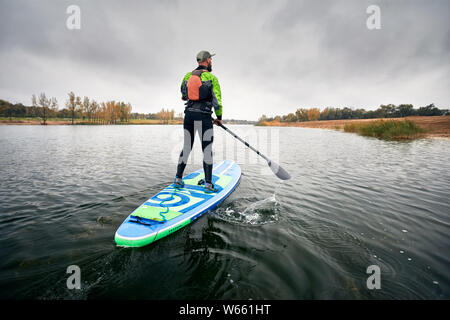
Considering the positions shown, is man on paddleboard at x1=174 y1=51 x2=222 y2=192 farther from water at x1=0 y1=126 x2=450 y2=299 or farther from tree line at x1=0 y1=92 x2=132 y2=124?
tree line at x1=0 y1=92 x2=132 y2=124

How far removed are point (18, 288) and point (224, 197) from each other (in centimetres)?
385

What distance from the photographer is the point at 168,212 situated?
3783mm

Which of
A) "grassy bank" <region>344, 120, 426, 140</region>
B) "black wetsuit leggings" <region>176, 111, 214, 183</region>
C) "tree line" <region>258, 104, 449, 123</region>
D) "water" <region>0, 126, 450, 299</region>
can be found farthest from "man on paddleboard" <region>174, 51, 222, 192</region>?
"tree line" <region>258, 104, 449, 123</region>

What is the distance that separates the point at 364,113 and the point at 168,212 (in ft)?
369

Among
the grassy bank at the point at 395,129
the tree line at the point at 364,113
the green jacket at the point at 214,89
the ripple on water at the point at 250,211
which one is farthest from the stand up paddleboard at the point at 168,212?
the tree line at the point at 364,113

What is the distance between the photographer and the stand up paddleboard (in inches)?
121

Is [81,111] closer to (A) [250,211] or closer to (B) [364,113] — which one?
(A) [250,211]

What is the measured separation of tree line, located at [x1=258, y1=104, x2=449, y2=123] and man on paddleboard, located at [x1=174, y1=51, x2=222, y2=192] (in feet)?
264

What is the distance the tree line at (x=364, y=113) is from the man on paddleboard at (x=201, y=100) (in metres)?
80.5

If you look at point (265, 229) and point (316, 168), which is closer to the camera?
point (265, 229)

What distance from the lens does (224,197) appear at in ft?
16.8
